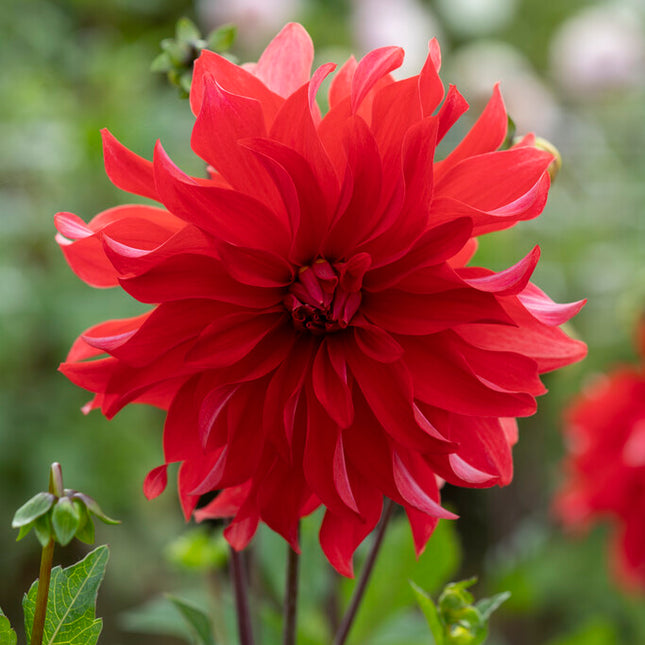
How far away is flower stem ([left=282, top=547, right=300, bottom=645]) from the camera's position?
0.32 m

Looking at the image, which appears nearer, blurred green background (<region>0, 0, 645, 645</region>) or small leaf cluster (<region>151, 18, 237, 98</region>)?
small leaf cluster (<region>151, 18, 237, 98</region>)

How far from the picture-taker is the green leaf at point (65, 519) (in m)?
0.24

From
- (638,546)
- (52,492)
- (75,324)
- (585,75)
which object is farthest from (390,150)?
(585,75)

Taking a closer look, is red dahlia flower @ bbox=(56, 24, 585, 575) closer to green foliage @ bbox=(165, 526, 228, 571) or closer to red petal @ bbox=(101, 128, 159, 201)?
red petal @ bbox=(101, 128, 159, 201)

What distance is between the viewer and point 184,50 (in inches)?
13.7

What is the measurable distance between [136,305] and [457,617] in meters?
0.75

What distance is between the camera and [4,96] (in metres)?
1.28

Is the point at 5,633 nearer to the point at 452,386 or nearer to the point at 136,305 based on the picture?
the point at 452,386

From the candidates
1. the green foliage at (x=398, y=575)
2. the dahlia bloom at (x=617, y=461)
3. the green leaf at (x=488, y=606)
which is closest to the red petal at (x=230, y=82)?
the green leaf at (x=488, y=606)

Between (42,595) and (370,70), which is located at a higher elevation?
(370,70)

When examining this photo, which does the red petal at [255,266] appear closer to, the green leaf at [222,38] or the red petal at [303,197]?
the red petal at [303,197]

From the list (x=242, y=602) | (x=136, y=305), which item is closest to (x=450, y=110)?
(x=242, y=602)

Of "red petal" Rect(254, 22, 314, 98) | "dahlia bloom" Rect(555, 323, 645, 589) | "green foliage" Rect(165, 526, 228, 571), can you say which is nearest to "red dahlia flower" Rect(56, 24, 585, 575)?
"red petal" Rect(254, 22, 314, 98)

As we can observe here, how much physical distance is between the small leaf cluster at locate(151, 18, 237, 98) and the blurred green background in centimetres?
58
